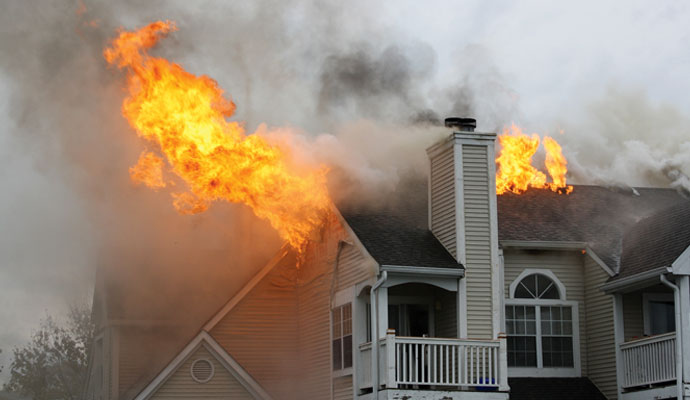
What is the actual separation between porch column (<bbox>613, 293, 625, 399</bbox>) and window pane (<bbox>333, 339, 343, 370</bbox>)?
20.3 ft

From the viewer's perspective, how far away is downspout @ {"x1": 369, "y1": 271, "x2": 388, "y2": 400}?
72.0 feet

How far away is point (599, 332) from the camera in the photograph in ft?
80.6

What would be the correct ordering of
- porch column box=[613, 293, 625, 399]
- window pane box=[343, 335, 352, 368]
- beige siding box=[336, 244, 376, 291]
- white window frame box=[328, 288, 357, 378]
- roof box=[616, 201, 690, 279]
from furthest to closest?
window pane box=[343, 335, 352, 368] → white window frame box=[328, 288, 357, 378] → porch column box=[613, 293, 625, 399] → beige siding box=[336, 244, 376, 291] → roof box=[616, 201, 690, 279]

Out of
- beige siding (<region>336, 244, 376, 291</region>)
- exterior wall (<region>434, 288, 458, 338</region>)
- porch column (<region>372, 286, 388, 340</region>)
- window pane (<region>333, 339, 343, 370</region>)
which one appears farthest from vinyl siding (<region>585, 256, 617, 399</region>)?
window pane (<region>333, 339, 343, 370</region>)

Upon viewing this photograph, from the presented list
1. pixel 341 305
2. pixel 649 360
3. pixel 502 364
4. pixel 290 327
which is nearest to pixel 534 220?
pixel 649 360

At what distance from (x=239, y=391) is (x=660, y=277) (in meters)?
10.1

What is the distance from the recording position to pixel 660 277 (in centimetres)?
2200

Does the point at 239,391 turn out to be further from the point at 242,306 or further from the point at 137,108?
the point at 137,108

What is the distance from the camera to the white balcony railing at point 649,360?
22.0m

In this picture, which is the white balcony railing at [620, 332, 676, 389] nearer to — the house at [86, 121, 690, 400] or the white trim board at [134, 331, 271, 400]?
the house at [86, 121, 690, 400]

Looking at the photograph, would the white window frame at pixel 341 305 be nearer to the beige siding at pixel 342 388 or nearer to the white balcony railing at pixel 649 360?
the beige siding at pixel 342 388

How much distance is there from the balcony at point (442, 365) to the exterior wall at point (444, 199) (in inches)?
87.4

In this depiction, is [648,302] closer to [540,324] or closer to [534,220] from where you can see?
[540,324]

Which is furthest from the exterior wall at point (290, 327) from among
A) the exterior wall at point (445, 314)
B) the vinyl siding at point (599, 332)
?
the vinyl siding at point (599, 332)
